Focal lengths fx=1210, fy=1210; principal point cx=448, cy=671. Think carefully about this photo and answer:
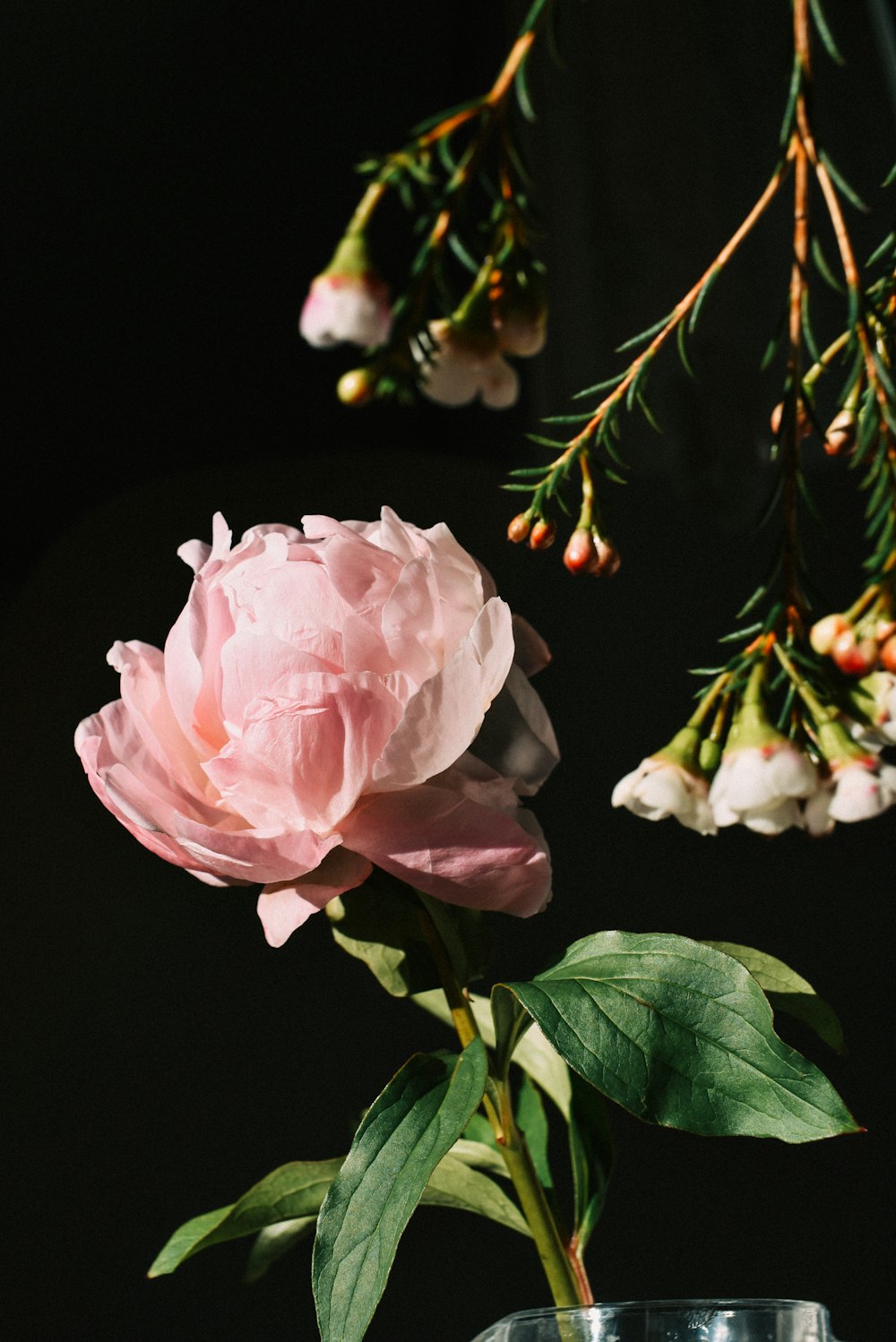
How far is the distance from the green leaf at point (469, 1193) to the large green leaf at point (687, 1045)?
122 millimetres

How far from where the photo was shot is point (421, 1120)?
333mm

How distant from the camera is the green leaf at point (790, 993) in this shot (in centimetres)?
41

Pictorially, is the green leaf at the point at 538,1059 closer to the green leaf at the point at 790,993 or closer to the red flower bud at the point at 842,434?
the green leaf at the point at 790,993

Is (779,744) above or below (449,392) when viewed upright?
below

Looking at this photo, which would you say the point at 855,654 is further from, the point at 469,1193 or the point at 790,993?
the point at 469,1193

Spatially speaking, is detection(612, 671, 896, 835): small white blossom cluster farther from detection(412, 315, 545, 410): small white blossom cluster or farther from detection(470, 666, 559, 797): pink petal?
detection(412, 315, 545, 410): small white blossom cluster

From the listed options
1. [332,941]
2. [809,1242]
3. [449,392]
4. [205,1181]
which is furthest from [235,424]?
[809,1242]

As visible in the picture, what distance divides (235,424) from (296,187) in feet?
0.48

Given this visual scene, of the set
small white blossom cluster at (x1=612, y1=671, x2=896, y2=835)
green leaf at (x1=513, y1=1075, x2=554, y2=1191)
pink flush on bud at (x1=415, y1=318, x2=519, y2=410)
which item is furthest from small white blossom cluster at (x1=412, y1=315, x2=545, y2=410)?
green leaf at (x1=513, y1=1075, x2=554, y2=1191)

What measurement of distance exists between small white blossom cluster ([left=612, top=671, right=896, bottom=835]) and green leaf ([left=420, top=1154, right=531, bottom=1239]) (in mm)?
152

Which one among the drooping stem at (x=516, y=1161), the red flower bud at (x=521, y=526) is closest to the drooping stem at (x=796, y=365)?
the red flower bud at (x=521, y=526)

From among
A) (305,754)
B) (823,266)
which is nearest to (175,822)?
(305,754)

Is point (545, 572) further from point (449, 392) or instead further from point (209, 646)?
point (209, 646)

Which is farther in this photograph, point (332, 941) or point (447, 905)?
point (332, 941)
